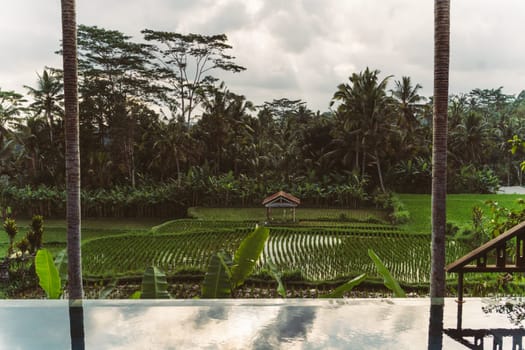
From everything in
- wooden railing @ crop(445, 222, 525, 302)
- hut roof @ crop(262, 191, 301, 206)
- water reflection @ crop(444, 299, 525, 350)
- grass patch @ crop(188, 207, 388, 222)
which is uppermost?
wooden railing @ crop(445, 222, 525, 302)

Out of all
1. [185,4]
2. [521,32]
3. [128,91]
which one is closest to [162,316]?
[521,32]

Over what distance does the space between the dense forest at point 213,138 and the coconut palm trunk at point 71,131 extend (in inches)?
188

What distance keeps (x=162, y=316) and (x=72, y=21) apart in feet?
6.73

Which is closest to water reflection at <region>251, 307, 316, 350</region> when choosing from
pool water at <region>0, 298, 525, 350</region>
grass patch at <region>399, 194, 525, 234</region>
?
pool water at <region>0, 298, 525, 350</region>

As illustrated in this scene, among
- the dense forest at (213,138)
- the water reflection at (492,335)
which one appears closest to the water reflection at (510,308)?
the water reflection at (492,335)

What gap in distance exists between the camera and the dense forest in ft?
25.4

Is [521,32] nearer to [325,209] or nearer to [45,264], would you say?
A: [325,209]

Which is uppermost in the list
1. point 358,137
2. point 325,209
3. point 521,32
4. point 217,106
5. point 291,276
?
point 521,32

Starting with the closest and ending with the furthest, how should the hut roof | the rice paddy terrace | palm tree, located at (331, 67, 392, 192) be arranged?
1. the rice paddy terrace
2. the hut roof
3. palm tree, located at (331, 67, 392, 192)

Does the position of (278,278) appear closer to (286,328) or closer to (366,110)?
(286,328)

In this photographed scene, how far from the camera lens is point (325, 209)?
8.49 meters

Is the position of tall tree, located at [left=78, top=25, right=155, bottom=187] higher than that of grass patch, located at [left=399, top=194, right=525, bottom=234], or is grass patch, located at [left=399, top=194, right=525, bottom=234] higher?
tall tree, located at [left=78, top=25, right=155, bottom=187]

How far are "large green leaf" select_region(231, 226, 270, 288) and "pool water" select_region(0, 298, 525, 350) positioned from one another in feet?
2.93

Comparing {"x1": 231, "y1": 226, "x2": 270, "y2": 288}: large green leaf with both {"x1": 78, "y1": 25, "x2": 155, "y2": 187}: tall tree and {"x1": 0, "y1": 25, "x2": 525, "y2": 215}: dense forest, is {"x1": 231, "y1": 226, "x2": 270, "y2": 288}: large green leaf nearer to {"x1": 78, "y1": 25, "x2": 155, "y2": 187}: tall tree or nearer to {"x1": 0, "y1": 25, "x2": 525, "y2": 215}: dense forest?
{"x1": 0, "y1": 25, "x2": 525, "y2": 215}: dense forest
